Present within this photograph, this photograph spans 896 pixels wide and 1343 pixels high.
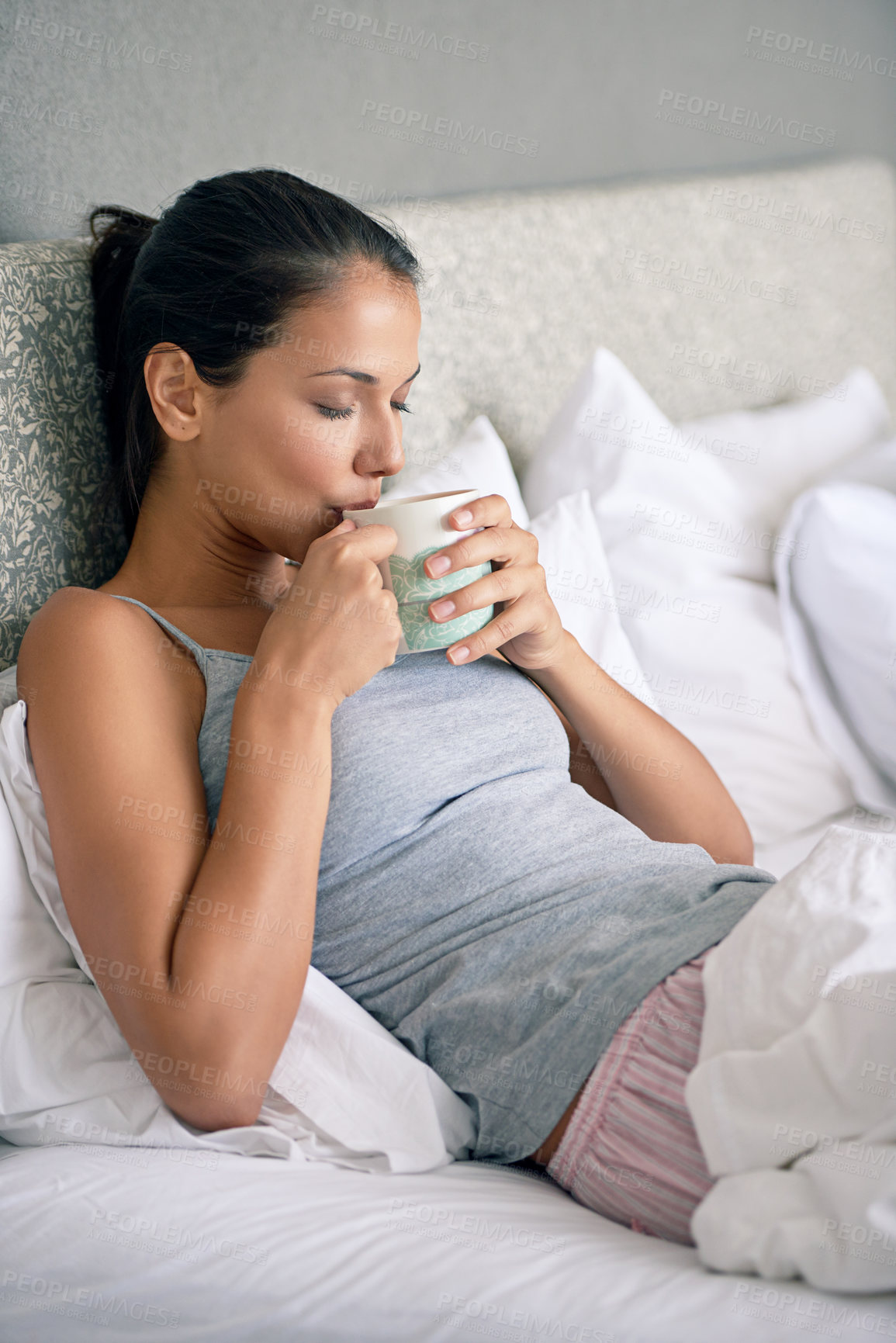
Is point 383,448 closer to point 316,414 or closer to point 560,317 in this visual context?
point 316,414

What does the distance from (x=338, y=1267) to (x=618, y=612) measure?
1.01 meters

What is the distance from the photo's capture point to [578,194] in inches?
68.8

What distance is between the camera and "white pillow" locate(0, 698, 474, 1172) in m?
0.77

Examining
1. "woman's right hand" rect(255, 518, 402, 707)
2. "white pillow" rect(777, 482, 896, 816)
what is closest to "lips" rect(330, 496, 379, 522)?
"woman's right hand" rect(255, 518, 402, 707)

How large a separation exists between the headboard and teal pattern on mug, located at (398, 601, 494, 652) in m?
0.42

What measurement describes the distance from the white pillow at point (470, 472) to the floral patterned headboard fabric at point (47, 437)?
1.26ft

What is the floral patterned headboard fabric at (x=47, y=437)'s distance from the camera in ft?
3.27

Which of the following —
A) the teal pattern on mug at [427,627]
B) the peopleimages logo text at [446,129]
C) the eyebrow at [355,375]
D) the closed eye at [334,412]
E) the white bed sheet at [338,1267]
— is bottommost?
the white bed sheet at [338,1267]

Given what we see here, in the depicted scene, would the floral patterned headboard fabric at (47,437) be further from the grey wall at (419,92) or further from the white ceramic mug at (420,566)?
the white ceramic mug at (420,566)

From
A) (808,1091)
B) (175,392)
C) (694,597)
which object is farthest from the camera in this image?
(694,597)

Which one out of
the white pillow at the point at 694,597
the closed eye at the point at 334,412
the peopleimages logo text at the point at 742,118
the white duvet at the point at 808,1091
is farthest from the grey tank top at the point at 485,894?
the peopleimages logo text at the point at 742,118

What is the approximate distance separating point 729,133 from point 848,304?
18.2 inches

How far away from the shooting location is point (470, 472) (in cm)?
140

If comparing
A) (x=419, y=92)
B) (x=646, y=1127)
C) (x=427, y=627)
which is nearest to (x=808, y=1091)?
(x=646, y=1127)
